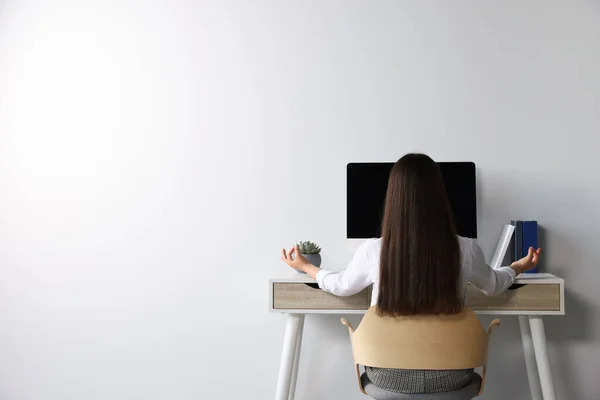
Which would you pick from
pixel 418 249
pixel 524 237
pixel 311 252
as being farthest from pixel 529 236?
pixel 418 249

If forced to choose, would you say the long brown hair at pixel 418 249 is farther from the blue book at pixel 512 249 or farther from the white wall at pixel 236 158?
the white wall at pixel 236 158

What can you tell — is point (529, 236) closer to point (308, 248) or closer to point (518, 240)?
point (518, 240)

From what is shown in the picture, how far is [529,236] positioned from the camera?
2.80 metres

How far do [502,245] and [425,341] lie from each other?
1.00m

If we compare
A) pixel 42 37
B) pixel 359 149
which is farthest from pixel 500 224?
pixel 42 37

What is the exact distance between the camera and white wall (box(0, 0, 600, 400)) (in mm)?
2959

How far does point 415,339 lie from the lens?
1.96 metres

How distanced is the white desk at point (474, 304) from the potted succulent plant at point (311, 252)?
3.0 inches

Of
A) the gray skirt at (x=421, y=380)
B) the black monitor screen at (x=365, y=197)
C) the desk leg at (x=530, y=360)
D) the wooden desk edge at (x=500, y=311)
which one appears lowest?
the desk leg at (x=530, y=360)

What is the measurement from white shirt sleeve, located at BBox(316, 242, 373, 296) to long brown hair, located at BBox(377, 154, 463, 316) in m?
0.17

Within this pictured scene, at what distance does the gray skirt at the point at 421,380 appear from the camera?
6.49ft

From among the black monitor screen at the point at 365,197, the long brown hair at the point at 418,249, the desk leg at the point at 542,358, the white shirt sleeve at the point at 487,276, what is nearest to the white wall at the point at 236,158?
the black monitor screen at the point at 365,197

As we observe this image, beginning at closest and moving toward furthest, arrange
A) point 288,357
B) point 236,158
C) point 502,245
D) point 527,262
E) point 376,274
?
point 376,274 < point 527,262 < point 288,357 < point 502,245 < point 236,158

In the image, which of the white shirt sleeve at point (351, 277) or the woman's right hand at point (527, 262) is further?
the woman's right hand at point (527, 262)
